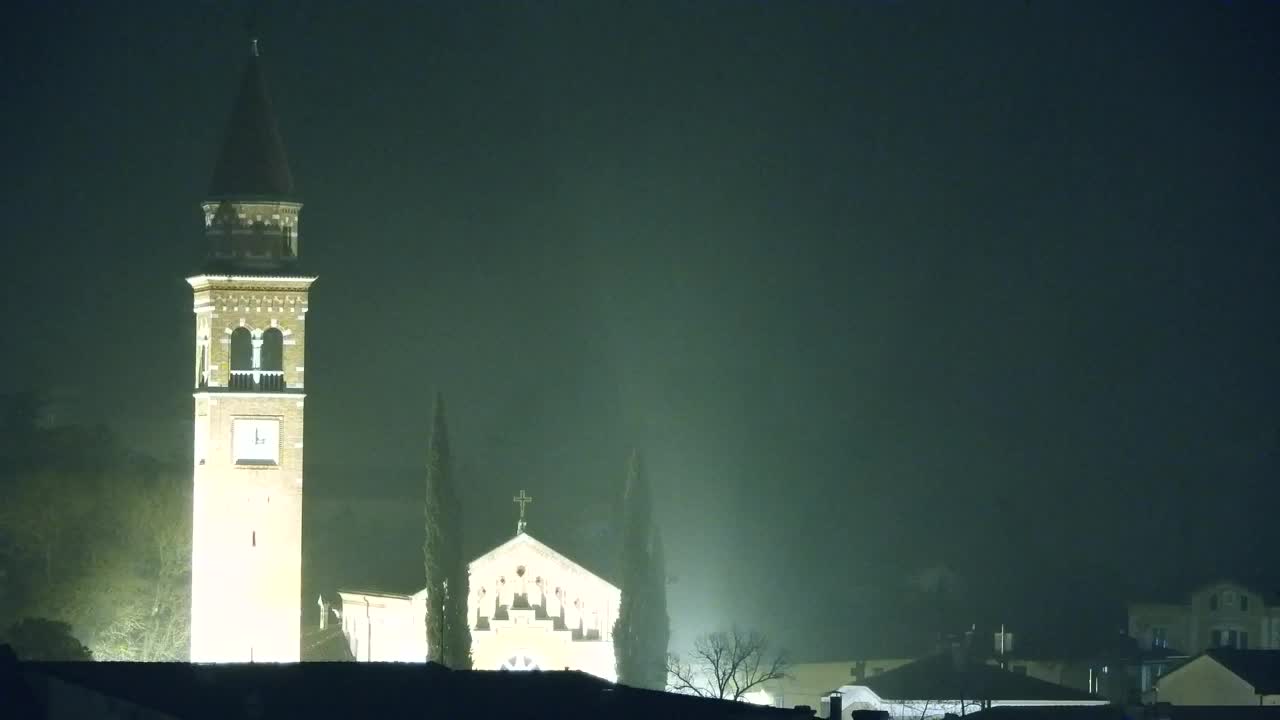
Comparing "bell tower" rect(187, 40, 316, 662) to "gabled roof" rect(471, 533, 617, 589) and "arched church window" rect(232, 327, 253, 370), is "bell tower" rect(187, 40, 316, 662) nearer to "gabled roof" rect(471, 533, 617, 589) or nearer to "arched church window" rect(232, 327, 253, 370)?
"arched church window" rect(232, 327, 253, 370)

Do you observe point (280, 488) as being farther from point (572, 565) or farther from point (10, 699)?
point (10, 699)

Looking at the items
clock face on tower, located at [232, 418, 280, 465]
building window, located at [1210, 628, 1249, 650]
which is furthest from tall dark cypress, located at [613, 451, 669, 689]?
building window, located at [1210, 628, 1249, 650]

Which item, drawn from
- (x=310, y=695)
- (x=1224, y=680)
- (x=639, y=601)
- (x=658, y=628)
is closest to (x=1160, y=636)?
(x=1224, y=680)

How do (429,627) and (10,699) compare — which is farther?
(429,627)

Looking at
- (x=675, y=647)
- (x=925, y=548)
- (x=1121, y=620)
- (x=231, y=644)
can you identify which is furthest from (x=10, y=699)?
(x=925, y=548)

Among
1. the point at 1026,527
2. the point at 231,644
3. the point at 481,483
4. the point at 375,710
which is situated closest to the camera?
the point at 375,710

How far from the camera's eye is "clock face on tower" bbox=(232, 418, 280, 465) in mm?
79562

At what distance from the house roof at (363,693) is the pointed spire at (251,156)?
110ft

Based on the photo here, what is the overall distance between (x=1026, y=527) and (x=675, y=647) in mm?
21931

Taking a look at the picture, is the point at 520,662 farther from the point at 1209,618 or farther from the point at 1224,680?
the point at 1209,618

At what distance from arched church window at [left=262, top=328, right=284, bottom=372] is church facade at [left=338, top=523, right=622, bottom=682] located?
7.95 m

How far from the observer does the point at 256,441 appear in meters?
79.7

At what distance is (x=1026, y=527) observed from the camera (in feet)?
383

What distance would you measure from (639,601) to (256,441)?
1271cm
